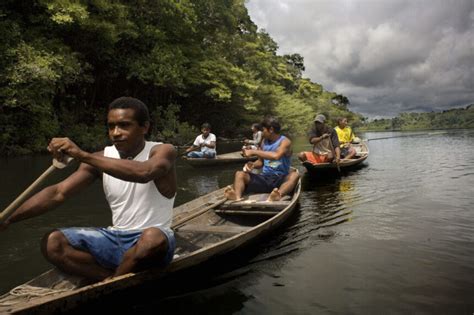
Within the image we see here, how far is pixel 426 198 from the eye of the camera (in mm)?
7191

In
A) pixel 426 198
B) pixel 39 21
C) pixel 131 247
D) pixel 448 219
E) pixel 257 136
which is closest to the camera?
pixel 131 247

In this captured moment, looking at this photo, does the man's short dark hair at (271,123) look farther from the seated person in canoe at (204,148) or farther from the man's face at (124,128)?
the seated person in canoe at (204,148)

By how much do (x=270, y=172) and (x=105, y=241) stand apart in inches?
154

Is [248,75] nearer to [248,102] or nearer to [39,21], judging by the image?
[248,102]

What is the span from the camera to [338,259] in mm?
4168

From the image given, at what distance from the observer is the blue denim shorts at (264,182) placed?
629cm

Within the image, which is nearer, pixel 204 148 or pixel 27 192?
pixel 27 192

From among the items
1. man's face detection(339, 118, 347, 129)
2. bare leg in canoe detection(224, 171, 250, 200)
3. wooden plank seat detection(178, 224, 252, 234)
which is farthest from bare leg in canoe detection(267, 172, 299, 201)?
man's face detection(339, 118, 347, 129)

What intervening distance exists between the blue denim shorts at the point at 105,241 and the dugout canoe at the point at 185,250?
0.23 meters

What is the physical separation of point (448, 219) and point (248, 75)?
25438 millimetres

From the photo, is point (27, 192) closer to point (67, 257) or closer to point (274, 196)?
point (67, 257)

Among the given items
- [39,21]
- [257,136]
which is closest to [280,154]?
[257,136]

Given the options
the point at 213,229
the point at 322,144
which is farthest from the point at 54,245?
the point at 322,144

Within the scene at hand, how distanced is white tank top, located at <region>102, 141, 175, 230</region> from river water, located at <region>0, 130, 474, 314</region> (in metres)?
0.73
